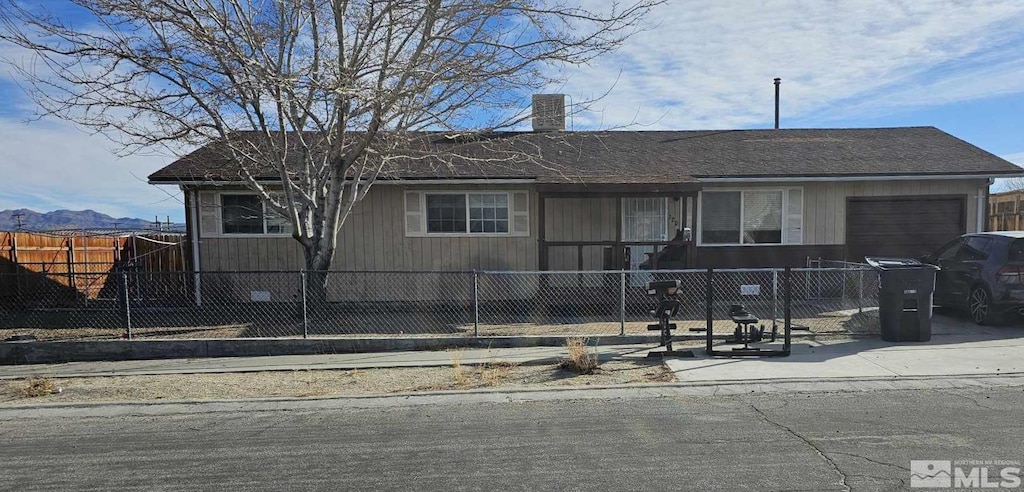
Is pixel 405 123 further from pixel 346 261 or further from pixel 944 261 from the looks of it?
pixel 944 261

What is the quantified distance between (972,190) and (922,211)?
3.35 feet

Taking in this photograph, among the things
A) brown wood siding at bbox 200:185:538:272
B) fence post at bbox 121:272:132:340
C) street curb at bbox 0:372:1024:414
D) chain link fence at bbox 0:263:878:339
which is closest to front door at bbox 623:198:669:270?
chain link fence at bbox 0:263:878:339

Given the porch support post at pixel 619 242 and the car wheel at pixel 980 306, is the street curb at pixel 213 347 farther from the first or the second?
the car wheel at pixel 980 306

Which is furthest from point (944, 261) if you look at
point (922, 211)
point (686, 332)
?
point (686, 332)

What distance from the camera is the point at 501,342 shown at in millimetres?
8008

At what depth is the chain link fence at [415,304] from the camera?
8695mm

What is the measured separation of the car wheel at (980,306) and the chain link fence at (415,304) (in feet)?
4.34

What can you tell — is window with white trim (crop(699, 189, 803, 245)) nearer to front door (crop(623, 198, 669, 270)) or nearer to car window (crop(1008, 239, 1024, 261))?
front door (crop(623, 198, 669, 270))

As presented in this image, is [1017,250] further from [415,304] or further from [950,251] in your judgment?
[415,304]

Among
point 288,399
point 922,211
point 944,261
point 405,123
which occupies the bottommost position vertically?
point 288,399

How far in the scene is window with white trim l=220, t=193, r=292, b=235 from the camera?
1160 centimetres

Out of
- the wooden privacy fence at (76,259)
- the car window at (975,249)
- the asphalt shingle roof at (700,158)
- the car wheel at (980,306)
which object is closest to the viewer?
the car wheel at (980,306)

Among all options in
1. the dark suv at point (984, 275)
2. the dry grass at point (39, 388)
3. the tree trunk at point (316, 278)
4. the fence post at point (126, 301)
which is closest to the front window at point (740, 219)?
the dark suv at point (984, 275)

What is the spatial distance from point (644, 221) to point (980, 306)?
238 inches
